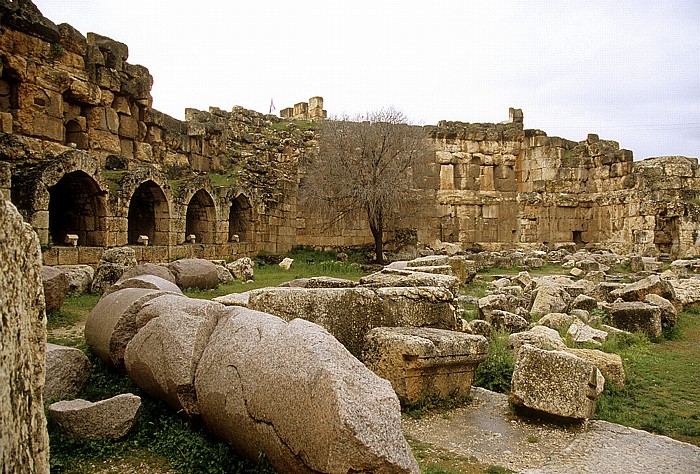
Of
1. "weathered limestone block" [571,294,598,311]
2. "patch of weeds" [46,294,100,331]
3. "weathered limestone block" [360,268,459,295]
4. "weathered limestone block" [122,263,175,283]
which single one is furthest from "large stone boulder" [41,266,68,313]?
"weathered limestone block" [571,294,598,311]

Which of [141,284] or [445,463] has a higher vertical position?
[141,284]

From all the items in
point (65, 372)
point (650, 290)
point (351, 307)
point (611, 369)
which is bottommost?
point (611, 369)

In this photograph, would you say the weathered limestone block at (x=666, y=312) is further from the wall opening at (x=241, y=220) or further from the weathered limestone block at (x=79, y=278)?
the wall opening at (x=241, y=220)

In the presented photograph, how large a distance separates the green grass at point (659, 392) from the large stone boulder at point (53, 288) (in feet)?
26.7

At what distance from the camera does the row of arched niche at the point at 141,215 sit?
46.6 ft

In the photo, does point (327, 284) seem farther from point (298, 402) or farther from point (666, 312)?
point (666, 312)

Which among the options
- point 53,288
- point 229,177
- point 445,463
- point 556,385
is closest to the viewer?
point 445,463

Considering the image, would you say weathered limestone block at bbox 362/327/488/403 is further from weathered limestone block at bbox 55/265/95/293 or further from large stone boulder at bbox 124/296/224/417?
→ weathered limestone block at bbox 55/265/95/293

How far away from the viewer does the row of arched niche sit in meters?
14.2

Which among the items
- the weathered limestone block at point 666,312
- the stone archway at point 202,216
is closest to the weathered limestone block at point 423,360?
the weathered limestone block at point 666,312

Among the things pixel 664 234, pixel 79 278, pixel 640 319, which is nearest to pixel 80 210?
pixel 79 278

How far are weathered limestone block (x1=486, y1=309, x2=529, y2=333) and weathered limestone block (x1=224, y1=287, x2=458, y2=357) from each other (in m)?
2.54

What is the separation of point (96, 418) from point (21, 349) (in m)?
2.83

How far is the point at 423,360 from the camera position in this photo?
5387 millimetres
